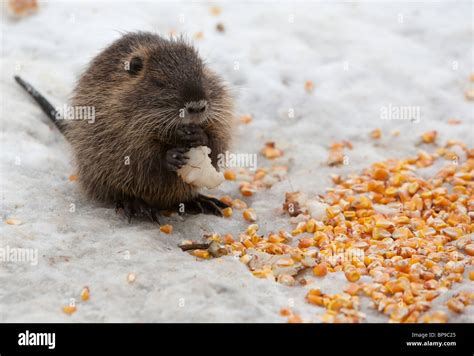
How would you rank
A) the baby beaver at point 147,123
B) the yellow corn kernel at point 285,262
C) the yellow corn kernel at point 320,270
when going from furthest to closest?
the baby beaver at point 147,123 < the yellow corn kernel at point 285,262 < the yellow corn kernel at point 320,270

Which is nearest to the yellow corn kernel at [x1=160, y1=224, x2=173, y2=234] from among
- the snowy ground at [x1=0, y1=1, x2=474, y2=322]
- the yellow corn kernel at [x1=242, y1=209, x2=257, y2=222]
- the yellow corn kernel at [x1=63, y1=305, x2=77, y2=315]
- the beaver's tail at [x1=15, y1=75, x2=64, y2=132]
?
the snowy ground at [x1=0, y1=1, x2=474, y2=322]

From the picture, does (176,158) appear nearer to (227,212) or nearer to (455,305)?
(227,212)

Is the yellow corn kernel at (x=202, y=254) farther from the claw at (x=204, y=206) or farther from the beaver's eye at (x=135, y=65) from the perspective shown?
the beaver's eye at (x=135, y=65)

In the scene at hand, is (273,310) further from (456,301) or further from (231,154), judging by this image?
(231,154)

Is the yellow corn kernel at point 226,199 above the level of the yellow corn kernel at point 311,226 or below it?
above

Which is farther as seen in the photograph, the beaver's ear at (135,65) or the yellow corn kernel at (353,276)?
the beaver's ear at (135,65)

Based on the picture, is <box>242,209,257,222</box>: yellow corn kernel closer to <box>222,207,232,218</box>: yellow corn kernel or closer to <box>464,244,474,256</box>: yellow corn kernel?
→ <box>222,207,232,218</box>: yellow corn kernel

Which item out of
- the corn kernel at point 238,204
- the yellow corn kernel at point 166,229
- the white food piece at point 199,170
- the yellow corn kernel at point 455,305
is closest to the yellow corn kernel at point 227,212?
the corn kernel at point 238,204

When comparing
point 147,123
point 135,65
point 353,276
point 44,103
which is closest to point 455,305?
point 353,276
